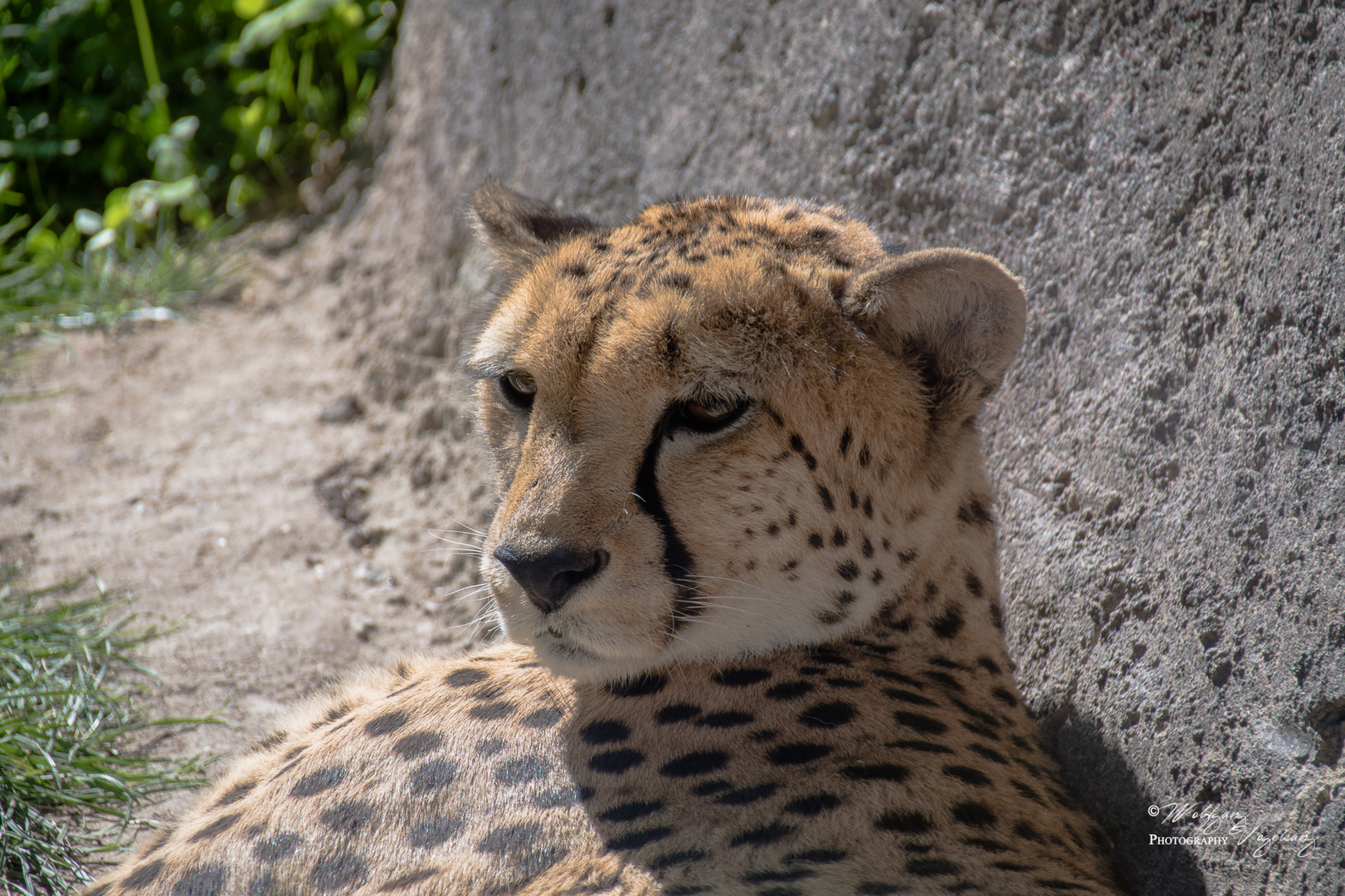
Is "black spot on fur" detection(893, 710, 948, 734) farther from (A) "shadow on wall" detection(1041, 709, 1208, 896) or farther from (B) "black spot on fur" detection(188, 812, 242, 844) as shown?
(B) "black spot on fur" detection(188, 812, 242, 844)

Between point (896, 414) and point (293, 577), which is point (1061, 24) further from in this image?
point (293, 577)

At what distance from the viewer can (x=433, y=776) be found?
6.33ft

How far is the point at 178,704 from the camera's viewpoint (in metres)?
3.01

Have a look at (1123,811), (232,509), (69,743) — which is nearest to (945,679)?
(1123,811)

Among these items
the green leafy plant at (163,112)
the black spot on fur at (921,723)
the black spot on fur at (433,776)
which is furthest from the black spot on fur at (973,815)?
the green leafy plant at (163,112)

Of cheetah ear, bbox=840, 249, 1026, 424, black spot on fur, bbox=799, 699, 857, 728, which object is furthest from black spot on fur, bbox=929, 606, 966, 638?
cheetah ear, bbox=840, 249, 1026, 424

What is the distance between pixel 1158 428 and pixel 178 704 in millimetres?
2628

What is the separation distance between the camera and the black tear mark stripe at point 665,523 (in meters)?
1.78

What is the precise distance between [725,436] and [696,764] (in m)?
0.57

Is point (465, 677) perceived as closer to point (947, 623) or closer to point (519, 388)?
point (519, 388)

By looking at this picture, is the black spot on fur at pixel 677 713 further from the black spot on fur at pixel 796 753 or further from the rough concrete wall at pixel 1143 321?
the rough concrete wall at pixel 1143 321

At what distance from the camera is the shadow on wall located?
74.1 inches

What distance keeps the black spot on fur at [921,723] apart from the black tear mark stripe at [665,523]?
430 mm

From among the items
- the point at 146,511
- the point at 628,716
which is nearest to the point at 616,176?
the point at 146,511
